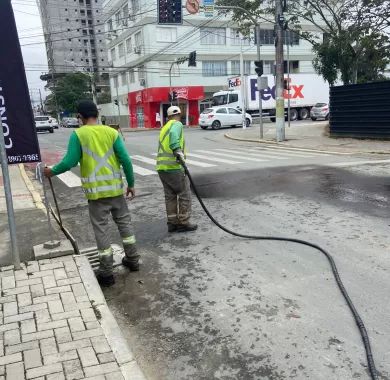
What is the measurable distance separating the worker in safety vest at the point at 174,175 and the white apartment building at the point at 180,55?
118ft

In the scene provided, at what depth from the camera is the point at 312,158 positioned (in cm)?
1341

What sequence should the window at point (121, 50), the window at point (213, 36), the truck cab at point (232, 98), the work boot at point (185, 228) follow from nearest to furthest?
the work boot at point (185, 228) → the truck cab at point (232, 98) → the window at point (213, 36) → the window at point (121, 50)

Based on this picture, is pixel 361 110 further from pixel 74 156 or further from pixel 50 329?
pixel 50 329

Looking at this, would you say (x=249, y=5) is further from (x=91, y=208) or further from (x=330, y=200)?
(x=91, y=208)

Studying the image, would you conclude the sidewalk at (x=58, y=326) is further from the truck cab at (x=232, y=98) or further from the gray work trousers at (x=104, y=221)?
the truck cab at (x=232, y=98)

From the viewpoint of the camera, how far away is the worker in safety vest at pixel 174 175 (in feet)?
19.4

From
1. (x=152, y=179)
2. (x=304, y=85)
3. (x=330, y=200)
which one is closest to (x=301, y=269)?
(x=330, y=200)

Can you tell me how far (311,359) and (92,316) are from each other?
1671 millimetres

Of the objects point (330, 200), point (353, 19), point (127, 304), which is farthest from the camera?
point (353, 19)

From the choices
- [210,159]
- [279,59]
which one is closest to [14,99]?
[210,159]

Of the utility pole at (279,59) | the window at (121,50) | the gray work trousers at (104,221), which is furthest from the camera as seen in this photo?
the window at (121,50)

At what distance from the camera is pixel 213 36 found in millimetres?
47188

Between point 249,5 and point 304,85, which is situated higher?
point 249,5

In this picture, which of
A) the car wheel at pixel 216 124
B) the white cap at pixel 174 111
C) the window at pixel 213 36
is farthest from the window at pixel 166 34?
the white cap at pixel 174 111
